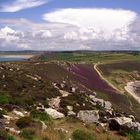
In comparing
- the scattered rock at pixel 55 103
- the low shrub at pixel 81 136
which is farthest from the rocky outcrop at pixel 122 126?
the scattered rock at pixel 55 103

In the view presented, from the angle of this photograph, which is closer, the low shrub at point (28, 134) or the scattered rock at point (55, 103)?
the low shrub at point (28, 134)

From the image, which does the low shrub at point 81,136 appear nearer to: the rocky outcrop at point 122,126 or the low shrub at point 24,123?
the low shrub at point 24,123

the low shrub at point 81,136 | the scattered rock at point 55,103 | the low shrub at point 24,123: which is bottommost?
the scattered rock at point 55,103

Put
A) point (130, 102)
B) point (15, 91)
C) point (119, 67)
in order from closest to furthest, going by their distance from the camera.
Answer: point (15, 91) → point (130, 102) → point (119, 67)

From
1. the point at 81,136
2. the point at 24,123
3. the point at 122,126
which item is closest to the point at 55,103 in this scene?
→ the point at 122,126

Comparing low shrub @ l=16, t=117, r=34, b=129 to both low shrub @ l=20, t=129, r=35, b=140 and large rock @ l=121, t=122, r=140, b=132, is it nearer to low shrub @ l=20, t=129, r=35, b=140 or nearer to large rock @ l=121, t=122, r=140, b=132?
low shrub @ l=20, t=129, r=35, b=140

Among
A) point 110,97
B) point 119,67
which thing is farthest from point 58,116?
point 119,67

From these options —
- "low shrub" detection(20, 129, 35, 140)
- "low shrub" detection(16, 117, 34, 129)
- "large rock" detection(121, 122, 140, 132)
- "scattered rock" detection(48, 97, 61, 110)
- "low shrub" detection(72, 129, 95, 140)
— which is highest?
"low shrub" detection(20, 129, 35, 140)

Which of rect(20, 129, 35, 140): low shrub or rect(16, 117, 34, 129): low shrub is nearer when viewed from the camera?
rect(20, 129, 35, 140): low shrub

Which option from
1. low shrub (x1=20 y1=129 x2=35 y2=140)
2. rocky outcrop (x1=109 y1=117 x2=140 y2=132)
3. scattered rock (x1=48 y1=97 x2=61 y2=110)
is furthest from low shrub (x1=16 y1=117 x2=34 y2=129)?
scattered rock (x1=48 y1=97 x2=61 y2=110)

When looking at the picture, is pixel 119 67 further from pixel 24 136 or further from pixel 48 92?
pixel 24 136

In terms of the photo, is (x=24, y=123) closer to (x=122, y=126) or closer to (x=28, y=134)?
(x=28, y=134)
